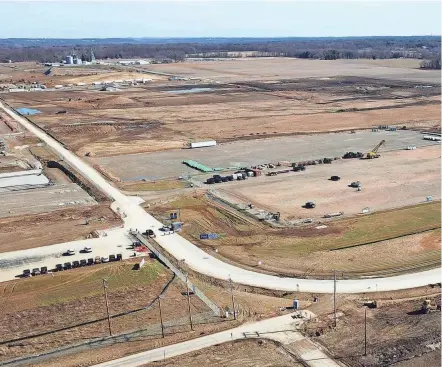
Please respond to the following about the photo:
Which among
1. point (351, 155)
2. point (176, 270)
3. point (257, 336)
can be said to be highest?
point (351, 155)

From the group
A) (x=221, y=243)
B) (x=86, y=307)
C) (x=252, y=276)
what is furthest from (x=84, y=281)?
(x=221, y=243)

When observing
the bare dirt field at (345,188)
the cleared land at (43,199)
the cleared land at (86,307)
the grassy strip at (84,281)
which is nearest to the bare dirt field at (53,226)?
the cleared land at (43,199)

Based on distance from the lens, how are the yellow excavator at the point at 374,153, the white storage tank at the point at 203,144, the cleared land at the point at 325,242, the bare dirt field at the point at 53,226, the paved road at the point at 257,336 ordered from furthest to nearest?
the white storage tank at the point at 203,144, the yellow excavator at the point at 374,153, the bare dirt field at the point at 53,226, the cleared land at the point at 325,242, the paved road at the point at 257,336

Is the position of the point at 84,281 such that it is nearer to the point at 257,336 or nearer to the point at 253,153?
the point at 257,336

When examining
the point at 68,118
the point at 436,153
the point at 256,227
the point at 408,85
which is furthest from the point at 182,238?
the point at 408,85

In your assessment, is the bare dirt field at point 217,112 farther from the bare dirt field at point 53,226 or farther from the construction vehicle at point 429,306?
the construction vehicle at point 429,306

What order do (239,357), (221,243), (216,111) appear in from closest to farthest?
(239,357)
(221,243)
(216,111)

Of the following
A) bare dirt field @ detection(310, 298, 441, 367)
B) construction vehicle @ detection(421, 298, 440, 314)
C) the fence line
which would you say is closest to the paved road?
bare dirt field @ detection(310, 298, 441, 367)

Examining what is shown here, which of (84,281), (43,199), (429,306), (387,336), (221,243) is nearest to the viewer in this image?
(387,336)
